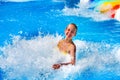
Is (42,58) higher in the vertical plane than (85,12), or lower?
lower

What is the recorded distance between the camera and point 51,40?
1.68 m

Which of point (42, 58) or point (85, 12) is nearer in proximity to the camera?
point (42, 58)

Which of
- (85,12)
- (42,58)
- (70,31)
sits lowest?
(42,58)

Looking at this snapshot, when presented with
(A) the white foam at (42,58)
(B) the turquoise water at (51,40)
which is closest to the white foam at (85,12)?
(B) the turquoise water at (51,40)

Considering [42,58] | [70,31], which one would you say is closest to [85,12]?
[70,31]

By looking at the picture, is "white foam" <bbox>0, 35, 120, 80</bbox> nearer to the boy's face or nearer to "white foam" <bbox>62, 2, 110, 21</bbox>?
the boy's face

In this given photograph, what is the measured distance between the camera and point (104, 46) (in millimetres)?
1696

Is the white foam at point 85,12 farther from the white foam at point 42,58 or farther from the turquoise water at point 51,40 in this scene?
the white foam at point 42,58

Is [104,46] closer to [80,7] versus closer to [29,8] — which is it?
[80,7]

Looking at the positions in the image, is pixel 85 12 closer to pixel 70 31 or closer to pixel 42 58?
pixel 70 31

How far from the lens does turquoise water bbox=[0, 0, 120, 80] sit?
1.65 metres

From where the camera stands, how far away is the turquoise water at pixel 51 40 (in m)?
1.65

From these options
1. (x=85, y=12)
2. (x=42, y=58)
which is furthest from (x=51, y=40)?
(x=85, y=12)

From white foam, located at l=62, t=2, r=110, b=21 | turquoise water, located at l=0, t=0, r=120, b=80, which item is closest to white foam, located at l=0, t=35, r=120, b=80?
turquoise water, located at l=0, t=0, r=120, b=80
